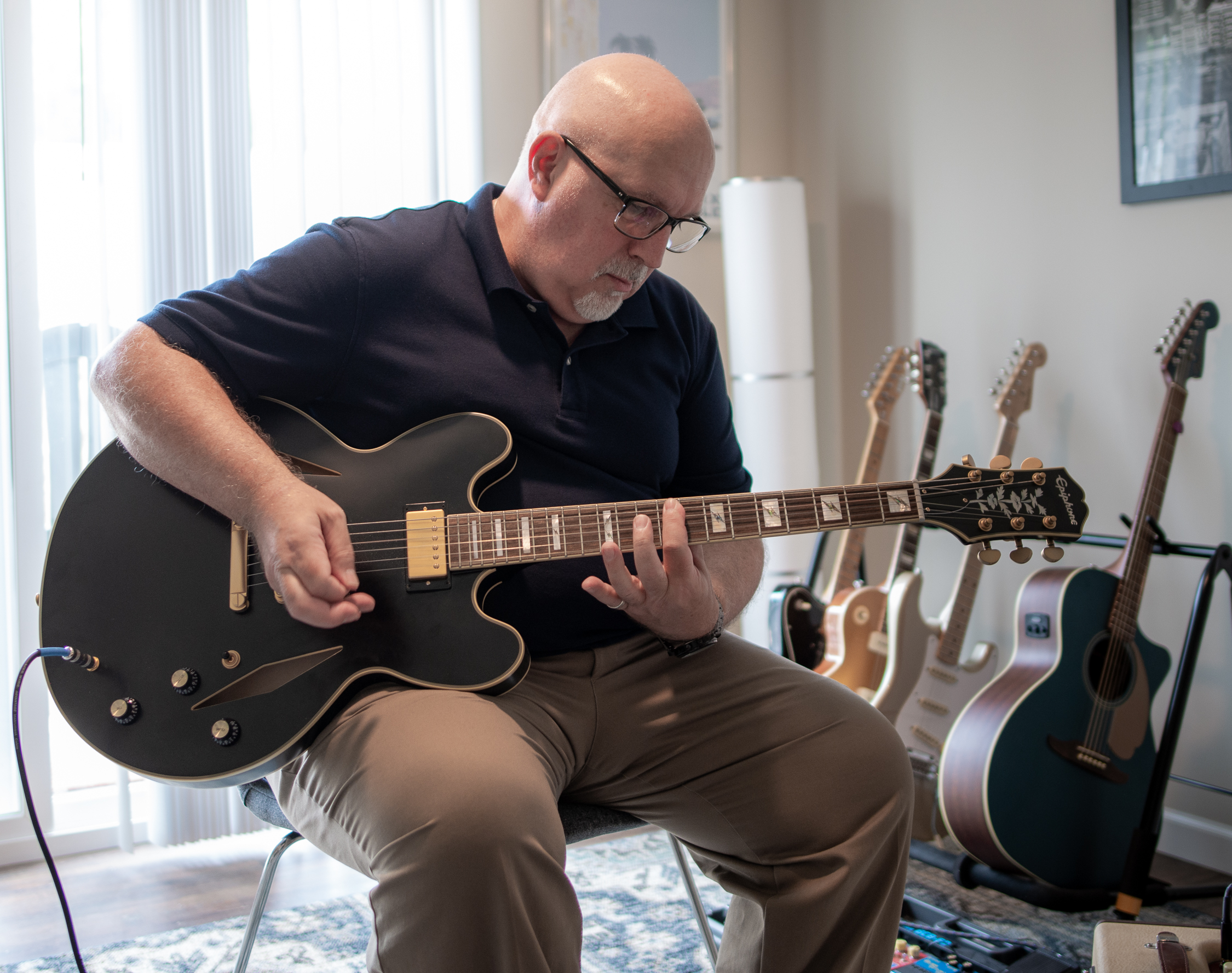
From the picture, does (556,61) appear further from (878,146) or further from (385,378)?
(385,378)

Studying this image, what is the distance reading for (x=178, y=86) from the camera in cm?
224

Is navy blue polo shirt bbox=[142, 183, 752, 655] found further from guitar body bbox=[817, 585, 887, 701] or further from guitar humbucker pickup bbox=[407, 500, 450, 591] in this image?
guitar body bbox=[817, 585, 887, 701]

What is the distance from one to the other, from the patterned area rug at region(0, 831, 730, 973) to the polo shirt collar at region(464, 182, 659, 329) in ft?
3.42

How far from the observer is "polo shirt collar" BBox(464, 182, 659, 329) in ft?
4.32

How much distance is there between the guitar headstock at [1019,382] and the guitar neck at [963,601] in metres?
0.03

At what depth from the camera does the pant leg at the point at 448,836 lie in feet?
2.98

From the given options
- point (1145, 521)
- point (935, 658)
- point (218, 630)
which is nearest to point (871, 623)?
point (935, 658)

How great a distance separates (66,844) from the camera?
90.0 inches

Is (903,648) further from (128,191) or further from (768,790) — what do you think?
(128,191)

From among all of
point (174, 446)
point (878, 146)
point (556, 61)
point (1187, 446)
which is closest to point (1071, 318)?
point (1187, 446)

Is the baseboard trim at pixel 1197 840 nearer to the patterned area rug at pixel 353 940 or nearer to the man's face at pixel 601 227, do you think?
the patterned area rug at pixel 353 940

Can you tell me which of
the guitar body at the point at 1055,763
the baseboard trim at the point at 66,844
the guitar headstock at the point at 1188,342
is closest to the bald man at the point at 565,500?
the guitar body at the point at 1055,763

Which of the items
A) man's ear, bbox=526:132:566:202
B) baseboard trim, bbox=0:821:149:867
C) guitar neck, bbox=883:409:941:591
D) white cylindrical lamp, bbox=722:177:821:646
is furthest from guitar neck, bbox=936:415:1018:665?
baseboard trim, bbox=0:821:149:867

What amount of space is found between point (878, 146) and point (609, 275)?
1864mm
